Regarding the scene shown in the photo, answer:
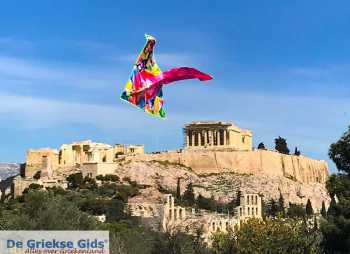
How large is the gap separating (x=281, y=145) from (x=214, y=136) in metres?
13.0

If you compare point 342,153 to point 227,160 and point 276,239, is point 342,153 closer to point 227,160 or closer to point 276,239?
point 276,239

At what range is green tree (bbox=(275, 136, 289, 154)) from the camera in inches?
4350

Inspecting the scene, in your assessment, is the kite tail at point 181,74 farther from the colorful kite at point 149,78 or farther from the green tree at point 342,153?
the green tree at point 342,153

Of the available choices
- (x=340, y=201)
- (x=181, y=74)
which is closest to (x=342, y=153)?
(x=340, y=201)

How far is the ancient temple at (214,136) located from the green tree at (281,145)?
24.9 feet

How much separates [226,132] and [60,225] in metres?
73.6

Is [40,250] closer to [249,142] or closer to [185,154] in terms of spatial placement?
[185,154]

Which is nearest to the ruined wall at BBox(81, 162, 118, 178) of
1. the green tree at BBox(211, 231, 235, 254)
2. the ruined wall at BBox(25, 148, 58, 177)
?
the ruined wall at BBox(25, 148, 58, 177)

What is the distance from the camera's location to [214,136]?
102 m

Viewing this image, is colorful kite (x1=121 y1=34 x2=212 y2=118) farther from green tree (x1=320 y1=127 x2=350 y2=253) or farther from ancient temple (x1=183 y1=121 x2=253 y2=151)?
ancient temple (x1=183 y1=121 x2=253 y2=151)

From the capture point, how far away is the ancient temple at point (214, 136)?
10100 cm

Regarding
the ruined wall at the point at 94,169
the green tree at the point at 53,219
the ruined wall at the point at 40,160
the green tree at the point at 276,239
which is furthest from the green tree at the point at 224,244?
the ruined wall at the point at 40,160

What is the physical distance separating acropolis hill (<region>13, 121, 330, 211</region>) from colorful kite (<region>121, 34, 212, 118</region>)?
67307 millimetres

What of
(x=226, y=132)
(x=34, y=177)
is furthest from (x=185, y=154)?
(x=34, y=177)
